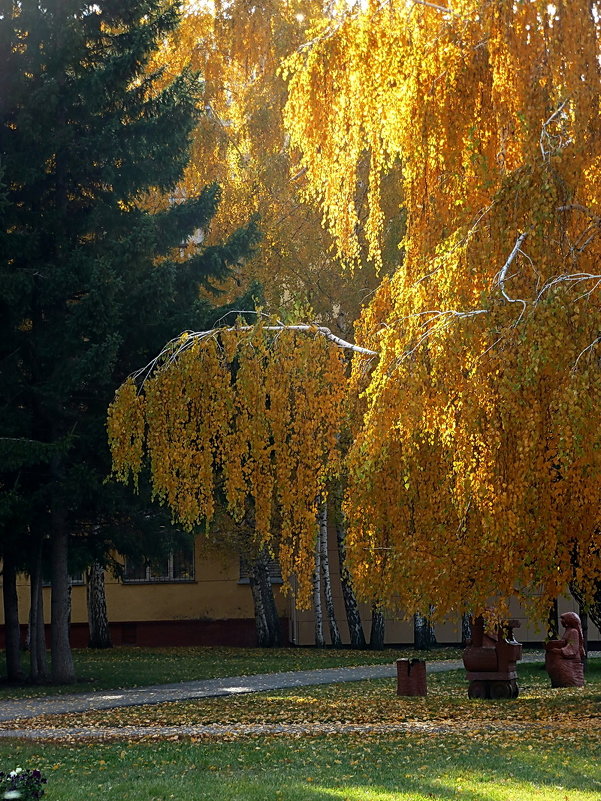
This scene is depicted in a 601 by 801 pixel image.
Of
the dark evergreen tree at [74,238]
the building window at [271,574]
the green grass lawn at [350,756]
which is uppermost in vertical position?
the dark evergreen tree at [74,238]

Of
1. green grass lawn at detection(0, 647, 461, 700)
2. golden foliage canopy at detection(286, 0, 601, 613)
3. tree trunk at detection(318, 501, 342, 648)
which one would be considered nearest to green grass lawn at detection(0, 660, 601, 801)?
golden foliage canopy at detection(286, 0, 601, 613)

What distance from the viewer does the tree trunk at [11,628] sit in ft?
76.0

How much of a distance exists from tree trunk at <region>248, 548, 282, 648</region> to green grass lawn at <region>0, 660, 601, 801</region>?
15122 millimetres

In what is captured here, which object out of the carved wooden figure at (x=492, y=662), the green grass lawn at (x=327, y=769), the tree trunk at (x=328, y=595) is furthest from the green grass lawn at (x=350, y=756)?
the tree trunk at (x=328, y=595)

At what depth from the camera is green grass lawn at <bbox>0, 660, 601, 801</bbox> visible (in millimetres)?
9500

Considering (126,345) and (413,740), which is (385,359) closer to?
(413,740)

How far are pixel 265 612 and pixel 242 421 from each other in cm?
2235

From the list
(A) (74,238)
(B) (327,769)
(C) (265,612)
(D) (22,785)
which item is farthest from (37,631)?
(D) (22,785)

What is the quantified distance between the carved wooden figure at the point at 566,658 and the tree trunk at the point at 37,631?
876cm

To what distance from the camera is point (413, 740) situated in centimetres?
1284

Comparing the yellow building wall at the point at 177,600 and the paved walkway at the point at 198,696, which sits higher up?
the yellow building wall at the point at 177,600

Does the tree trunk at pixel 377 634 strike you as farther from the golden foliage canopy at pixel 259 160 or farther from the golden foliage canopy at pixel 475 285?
the golden foliage canopy at pixel 475 285

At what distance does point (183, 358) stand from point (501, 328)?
3.82m

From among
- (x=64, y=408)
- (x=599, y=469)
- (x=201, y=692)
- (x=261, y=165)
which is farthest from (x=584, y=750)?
(x=261, y=165)
